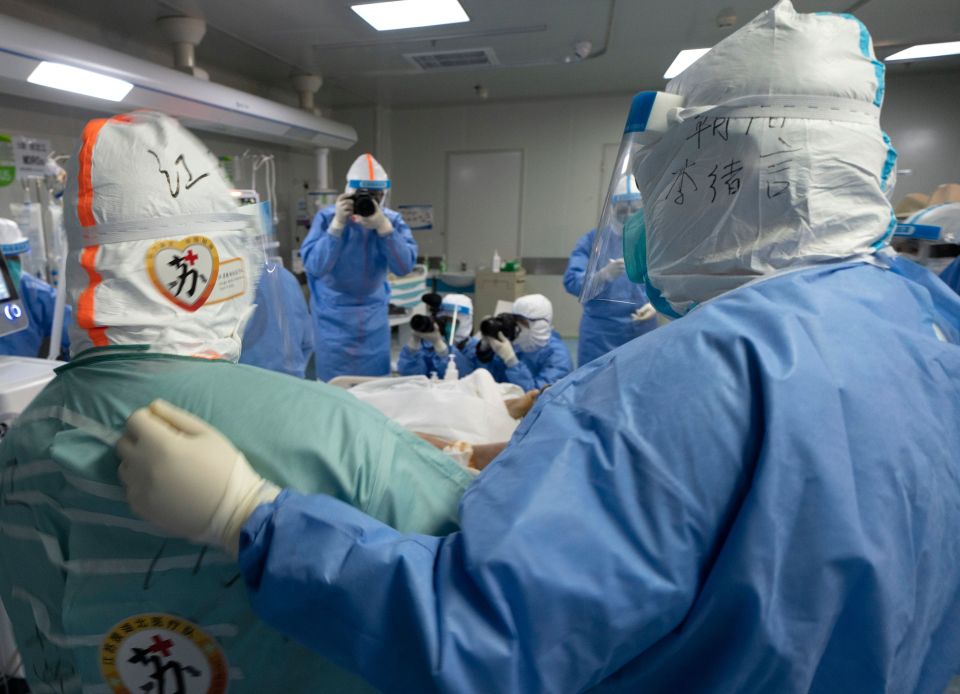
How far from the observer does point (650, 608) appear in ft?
1.69

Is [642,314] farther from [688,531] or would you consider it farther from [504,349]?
[688,531]

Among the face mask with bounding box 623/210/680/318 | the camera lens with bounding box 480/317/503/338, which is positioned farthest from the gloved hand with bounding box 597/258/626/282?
the camera lens with bounding box 480/317/503/338

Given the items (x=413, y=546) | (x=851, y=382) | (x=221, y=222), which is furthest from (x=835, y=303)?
(x=221, y=222)

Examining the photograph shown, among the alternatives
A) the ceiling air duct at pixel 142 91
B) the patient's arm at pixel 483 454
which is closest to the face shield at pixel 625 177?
the patient's arm at pixel 483 454

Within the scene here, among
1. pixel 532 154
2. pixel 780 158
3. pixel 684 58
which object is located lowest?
pixel 780 158

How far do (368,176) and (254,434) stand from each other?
270 cm

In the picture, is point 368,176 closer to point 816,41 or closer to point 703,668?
point 816,41

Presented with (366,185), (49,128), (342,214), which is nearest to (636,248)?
(342,214)

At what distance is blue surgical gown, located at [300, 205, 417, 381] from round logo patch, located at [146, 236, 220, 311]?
2140 mm

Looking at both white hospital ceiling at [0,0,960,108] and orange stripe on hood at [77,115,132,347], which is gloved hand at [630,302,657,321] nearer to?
white hospital ceiling at [0,0,960,108]

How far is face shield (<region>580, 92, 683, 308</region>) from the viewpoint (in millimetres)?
863

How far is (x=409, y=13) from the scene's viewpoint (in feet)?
9.96

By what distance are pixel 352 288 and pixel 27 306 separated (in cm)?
143

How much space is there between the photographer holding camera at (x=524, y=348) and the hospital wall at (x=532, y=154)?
3015mm
